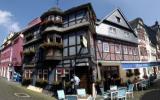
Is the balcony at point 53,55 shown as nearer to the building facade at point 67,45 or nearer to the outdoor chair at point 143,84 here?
the building facade at point 67,45

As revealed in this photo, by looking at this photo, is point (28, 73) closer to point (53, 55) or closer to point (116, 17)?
point (53, 55)

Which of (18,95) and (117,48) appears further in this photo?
(117,48)

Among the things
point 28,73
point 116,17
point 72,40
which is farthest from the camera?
point 28,73

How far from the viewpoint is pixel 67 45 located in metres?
22.2

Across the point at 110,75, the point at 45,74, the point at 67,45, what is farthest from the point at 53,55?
the point at 110,75

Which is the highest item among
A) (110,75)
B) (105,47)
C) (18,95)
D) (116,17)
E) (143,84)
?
(116,17)

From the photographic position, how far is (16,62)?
34.0 m

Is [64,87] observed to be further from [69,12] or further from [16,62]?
[16,62]

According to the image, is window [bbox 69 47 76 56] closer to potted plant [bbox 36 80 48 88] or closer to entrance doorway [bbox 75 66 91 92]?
entrance doorway [bbox 75 66 91 92]

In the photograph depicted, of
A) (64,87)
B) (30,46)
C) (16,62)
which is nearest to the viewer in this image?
(64,87)

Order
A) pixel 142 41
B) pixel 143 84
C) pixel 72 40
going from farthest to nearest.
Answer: pixel 142 41 → pixel 72 40 → pixel 143 84

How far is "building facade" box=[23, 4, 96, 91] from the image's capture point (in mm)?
19953

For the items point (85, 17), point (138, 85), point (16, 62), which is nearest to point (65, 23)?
point (85, 17)

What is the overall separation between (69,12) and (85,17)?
261 cm
